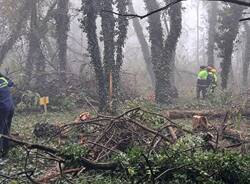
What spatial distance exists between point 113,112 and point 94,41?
113 inches

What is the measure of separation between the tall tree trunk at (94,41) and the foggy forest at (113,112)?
0.03 m

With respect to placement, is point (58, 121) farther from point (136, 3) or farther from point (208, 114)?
point (136, 3)

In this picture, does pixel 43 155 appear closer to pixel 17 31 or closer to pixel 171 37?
pixel 171 37

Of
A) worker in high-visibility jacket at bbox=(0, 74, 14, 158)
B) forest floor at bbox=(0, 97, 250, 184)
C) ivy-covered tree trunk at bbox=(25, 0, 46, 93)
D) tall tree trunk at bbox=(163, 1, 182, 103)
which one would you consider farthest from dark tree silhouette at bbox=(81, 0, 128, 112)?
worker in high-visibility jacket at bbox=(0, 74, 14, 158)

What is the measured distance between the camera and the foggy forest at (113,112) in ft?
20.2

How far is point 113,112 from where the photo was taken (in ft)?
41.8

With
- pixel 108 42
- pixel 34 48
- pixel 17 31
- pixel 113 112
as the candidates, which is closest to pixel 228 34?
pixel 108 42

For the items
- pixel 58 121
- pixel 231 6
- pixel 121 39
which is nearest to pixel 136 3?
pixel 231 6

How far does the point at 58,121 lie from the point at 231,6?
9.75m

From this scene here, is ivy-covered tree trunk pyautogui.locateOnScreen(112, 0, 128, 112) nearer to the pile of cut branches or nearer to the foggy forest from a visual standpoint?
the foggy forest

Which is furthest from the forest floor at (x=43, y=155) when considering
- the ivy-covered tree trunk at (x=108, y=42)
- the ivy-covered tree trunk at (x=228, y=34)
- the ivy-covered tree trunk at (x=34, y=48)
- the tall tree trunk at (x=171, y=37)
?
the ivy-covered tree trunk at (x=34, y=48)

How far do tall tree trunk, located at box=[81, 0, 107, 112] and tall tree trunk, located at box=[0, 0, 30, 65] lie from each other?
526 centimetres

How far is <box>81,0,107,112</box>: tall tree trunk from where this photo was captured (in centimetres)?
1377

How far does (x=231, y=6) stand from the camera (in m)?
18.6
